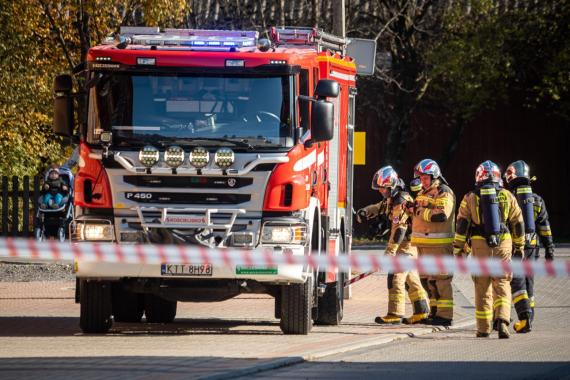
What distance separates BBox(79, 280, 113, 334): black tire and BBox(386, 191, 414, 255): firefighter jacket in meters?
3.65

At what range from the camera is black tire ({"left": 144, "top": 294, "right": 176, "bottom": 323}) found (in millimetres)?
15867

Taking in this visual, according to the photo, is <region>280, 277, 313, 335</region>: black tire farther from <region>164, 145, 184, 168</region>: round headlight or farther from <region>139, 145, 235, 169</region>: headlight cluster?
<region>164, 145, 184, 168</region>: round headlight

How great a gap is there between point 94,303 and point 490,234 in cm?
411

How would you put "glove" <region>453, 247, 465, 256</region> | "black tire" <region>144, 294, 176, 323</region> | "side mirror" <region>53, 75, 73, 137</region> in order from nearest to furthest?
"side mirror" <region>53, 75, 73, 137</region>, "glove" <region>453, 247, 465, 256</region>, "black tire" <region>144, 294, 176, 323</region>

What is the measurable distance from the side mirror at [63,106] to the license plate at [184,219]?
1.48 m

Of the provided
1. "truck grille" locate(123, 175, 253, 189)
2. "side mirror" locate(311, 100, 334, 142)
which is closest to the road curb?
"truck grille" locate(123, 175, 253, 189)

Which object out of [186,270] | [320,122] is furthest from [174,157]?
[320,122]

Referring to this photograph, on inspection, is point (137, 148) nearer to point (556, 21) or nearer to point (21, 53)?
point (21, 53)

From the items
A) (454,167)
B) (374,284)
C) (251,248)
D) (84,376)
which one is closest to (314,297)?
(251,248)

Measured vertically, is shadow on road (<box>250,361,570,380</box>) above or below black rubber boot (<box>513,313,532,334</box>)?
above

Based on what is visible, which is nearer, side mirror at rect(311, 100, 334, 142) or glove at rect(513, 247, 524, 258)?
side mirror at rect(311, 100, 334, 142)

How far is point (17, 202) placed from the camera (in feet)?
94.2

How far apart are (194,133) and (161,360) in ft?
8.89

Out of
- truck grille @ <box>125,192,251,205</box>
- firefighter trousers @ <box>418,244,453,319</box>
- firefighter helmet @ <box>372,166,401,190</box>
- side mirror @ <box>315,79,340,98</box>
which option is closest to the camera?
truck grille @ <box>125,192,251,205</box>
